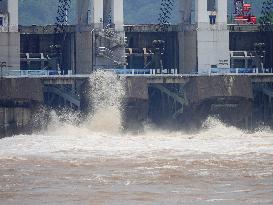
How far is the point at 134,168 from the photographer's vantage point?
50.8 meters

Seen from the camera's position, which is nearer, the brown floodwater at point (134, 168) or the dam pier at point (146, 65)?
the brown floodwater at point (134, 168)

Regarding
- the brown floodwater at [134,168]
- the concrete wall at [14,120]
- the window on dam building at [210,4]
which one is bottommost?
the brown floodwater at [134,168]

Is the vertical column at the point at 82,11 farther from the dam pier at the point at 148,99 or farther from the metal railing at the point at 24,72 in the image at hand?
the dam pier at the point at 148,99

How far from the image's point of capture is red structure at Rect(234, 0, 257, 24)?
8882cm

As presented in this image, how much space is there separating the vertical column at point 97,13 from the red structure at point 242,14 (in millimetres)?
15498

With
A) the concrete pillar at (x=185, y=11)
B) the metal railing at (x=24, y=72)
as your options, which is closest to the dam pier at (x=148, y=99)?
the metal railing at (x=24, y=72)

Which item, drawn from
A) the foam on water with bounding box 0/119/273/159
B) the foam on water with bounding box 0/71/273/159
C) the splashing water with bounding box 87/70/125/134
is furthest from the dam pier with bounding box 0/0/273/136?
the foam on water with bounding box 0/119/273/159

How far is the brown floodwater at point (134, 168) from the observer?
4103cm

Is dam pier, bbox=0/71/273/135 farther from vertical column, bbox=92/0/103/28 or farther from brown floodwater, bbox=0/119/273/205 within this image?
vertical column, bbox=92/0/103/28

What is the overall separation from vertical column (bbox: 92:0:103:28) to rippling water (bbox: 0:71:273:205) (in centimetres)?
751

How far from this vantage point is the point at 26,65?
81.8 metres

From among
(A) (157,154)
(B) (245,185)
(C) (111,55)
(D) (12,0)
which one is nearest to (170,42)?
(C) (111,55)

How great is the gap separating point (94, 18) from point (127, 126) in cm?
898

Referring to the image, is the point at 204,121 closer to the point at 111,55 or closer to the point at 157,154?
the point at 111,55
